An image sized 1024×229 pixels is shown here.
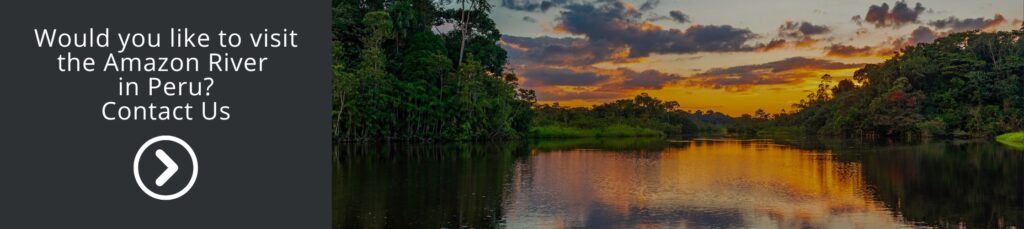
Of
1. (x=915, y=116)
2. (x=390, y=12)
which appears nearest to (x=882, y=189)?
(x=390, y=12)

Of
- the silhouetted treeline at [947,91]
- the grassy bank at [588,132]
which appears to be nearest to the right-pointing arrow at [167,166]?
the grassy bank at [588,132]

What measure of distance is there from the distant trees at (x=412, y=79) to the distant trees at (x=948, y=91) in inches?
1329

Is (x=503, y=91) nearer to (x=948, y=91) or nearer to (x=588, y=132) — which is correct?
(x=588, y=132)

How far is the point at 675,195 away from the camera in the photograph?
54.4 feet

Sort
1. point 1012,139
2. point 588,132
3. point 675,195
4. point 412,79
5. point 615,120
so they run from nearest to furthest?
1. point 675,195
2. point 412,79
3. point 1012,139
4. point 588,132
5. point 615,120

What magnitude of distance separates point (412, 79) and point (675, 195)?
34072mm

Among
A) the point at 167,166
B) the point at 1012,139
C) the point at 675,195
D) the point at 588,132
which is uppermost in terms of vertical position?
the point at 167,166

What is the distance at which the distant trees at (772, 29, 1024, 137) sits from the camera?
62.6 m

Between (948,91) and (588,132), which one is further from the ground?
(948,91)

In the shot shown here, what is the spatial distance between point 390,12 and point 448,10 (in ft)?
28.6

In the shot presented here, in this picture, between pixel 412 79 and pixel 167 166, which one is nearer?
pixel 167 166

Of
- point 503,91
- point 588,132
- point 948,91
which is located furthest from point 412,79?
point 948,91

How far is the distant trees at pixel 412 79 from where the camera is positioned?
147 feet

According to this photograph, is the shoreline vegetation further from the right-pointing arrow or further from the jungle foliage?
the right-pointing arrow
